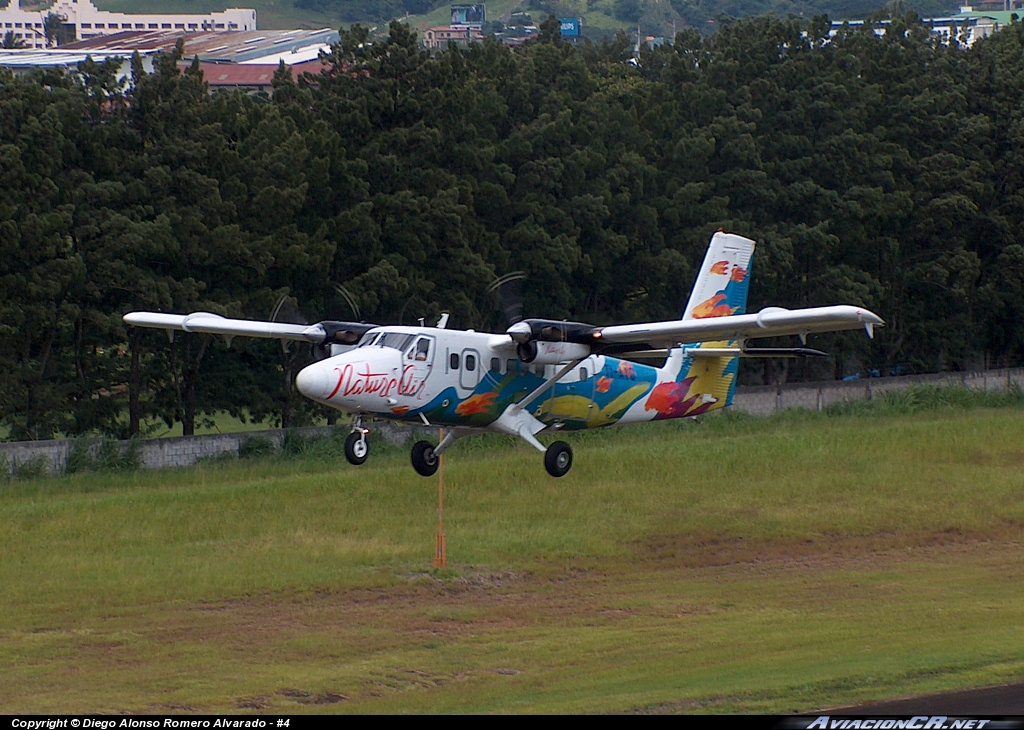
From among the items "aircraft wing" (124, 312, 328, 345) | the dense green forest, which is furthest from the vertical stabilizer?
the dense green forest

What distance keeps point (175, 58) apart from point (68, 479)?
1610 cm

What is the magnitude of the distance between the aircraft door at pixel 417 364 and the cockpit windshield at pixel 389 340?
0.48ft

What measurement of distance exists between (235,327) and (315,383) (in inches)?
276

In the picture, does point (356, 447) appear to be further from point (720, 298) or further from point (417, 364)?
point (720, 298)

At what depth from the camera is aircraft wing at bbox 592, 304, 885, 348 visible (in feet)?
99.9

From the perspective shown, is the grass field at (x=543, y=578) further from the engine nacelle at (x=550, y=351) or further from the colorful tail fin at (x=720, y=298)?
the engine nacelle at (x=550, y=351)

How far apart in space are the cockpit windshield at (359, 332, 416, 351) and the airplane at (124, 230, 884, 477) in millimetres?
22

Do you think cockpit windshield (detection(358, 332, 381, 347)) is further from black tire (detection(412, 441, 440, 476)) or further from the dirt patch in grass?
the dirt patch in grass

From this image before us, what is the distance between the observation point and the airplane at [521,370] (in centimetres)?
3195

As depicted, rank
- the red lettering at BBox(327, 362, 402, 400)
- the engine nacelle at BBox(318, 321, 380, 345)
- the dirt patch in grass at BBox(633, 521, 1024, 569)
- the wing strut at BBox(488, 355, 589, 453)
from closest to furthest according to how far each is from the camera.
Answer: the red lettering at BBox(327, 362, 402, 400), the engine nacelle at BBox(318, 321, 380, 345), the wing strut at BBox(488, 355, 589, 453), the dirt patch in grass at BBox(633, 521, 1024, 569)

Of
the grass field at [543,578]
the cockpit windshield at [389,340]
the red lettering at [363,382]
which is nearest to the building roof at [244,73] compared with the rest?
the grass field at [543,578]

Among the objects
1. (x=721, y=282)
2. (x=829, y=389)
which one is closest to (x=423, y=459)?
(x=721, y=282)
